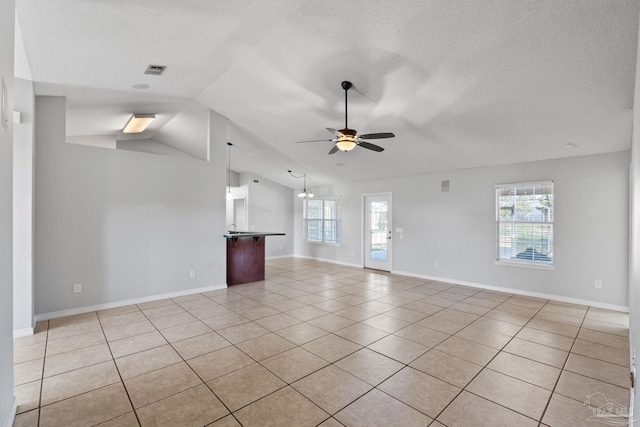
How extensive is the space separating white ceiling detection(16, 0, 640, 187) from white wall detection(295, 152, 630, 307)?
457 mm

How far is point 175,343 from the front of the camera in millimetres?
3332

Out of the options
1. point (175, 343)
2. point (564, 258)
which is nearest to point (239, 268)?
point (175, 343)

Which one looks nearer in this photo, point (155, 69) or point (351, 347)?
point (351, 347)

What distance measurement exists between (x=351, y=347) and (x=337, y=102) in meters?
3.32

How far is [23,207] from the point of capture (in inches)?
142

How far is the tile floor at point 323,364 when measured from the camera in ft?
7.16

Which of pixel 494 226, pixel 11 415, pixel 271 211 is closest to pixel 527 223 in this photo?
pixel 494 226

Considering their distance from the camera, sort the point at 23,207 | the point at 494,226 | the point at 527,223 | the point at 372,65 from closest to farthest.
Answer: the point at 372,65
the point at 23,207
the point at 527,223
the point at 494,226

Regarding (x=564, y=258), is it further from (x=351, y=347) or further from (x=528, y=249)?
(x=351, y=347)

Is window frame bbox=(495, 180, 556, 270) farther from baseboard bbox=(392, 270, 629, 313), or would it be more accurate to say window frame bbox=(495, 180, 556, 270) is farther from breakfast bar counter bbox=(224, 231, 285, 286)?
breakfast bar counter bbox=(224, 231, 285, 286)

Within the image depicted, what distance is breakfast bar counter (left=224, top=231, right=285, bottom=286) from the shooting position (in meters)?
6.23

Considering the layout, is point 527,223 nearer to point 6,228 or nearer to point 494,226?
point 494,226

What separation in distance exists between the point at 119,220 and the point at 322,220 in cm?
578

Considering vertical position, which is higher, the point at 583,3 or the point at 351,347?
the point at 583,3
